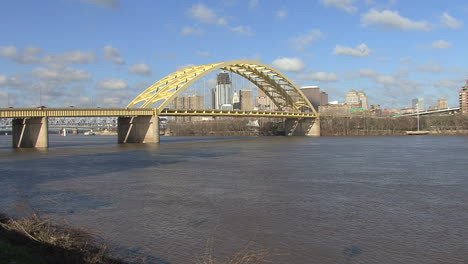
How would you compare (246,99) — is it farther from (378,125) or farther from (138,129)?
(138,129)

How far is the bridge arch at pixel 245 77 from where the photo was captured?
57344 mm

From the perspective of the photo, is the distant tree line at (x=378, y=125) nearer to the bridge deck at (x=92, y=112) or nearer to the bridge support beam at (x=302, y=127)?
the bridge support beam at (x=302, y=127)

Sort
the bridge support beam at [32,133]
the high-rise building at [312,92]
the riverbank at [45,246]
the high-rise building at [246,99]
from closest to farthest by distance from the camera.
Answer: the riverbank at [45,246], the bridge support beam at [32,133], the high-rise building at [246,99], the high-rise building at [312,92]

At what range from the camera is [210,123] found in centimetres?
11056

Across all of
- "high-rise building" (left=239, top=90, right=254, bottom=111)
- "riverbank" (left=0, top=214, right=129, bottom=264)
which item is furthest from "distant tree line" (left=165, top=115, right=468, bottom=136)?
"riverbank" (left=0, top=214, right=129, bottom=264)

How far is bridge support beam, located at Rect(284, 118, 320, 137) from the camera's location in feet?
287

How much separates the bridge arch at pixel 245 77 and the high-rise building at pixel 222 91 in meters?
9.28

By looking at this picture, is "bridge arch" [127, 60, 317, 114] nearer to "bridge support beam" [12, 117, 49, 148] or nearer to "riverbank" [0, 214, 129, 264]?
"bridge support beam" [12, 117, 49, 148]

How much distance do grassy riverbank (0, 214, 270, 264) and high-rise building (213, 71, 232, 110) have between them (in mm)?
81398

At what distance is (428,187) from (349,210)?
588 cm

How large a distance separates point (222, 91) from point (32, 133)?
52141 mm

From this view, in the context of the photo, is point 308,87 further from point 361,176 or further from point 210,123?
point 361,176

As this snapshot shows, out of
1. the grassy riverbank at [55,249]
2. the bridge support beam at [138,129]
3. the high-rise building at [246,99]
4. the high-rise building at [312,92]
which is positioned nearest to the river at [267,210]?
the grassy riverbank at [55,249]

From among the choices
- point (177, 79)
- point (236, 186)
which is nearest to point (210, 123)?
point (177, 79)
